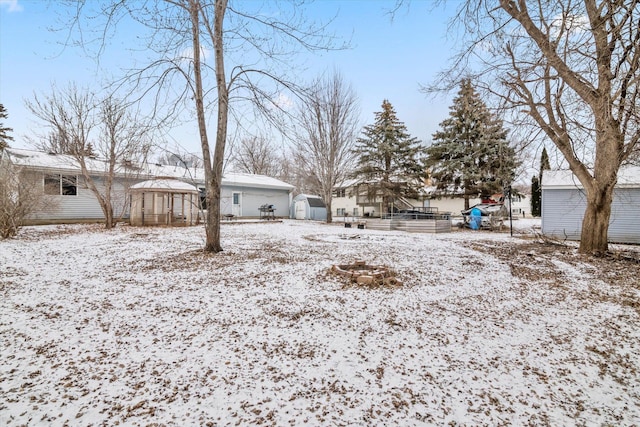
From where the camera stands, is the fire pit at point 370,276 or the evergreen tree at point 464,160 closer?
the fire pit at point 370,276

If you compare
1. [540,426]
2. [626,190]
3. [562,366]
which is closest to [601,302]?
[562,366]

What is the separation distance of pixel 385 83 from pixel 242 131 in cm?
505

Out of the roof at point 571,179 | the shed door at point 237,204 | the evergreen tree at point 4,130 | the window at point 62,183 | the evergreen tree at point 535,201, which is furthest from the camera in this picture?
the evergreen tree at point 535,201

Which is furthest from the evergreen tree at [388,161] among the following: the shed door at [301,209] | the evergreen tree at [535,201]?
the evergreen tree at [535,201]

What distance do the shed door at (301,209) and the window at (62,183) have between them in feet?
46.5

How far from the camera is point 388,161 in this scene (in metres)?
21.0

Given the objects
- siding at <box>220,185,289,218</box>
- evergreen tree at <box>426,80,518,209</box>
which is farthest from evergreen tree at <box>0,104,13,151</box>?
evergreen tree at <box>426,80,518,209</box>

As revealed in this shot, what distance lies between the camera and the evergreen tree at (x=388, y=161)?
20.7 meters

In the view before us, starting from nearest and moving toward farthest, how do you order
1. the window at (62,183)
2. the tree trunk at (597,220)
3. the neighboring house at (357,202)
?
the tree trunk at (597,220), the window at (62,183), the neighboring house at (357,202)

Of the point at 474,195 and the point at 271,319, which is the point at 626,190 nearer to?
the point at 474,195

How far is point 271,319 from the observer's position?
3.45 metres

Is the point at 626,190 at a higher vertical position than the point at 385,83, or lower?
lower

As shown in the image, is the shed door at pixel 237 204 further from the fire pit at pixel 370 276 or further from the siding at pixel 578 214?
the siding at pixel 578 214

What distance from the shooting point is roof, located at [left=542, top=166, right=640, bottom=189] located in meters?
11.1
